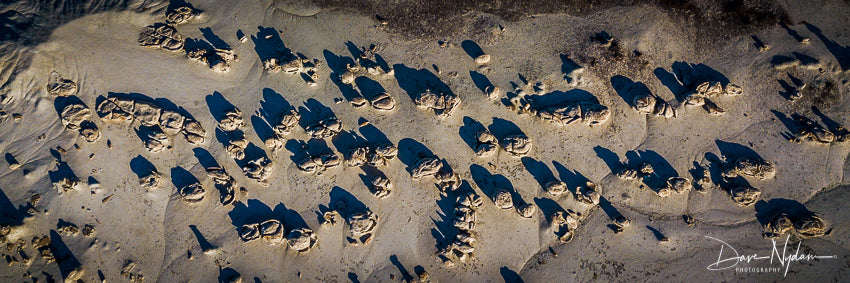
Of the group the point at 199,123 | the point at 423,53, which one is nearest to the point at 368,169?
the point at 423,53

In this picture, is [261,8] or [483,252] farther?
[261,8]

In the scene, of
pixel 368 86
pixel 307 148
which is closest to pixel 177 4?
pixel 307 148

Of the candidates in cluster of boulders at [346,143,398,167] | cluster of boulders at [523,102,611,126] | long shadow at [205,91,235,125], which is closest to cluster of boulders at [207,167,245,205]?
long shadow at [205,91,235,125]

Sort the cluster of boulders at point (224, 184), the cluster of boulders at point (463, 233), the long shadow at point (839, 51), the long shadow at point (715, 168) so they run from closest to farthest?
1. the cluster of boulders at point (463, 233)
2. the cluster of boulders at point (224, 184)
3. the long shadow at point (715, 168)
4. the long shadow at point (839, 51)

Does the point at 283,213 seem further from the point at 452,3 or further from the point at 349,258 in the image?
the point at 452,3

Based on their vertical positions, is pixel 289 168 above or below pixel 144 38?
below

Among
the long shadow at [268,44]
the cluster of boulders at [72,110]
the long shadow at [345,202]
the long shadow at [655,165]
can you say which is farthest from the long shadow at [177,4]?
the long shadow at [655,165]

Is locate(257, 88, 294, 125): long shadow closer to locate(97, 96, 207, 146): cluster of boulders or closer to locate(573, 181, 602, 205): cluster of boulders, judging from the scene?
locate(97, 96, 207, 146): cluster of boulders

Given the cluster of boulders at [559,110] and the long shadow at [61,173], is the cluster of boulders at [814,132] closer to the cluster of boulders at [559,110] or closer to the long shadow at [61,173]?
the cluster of boulders at [559,110]
